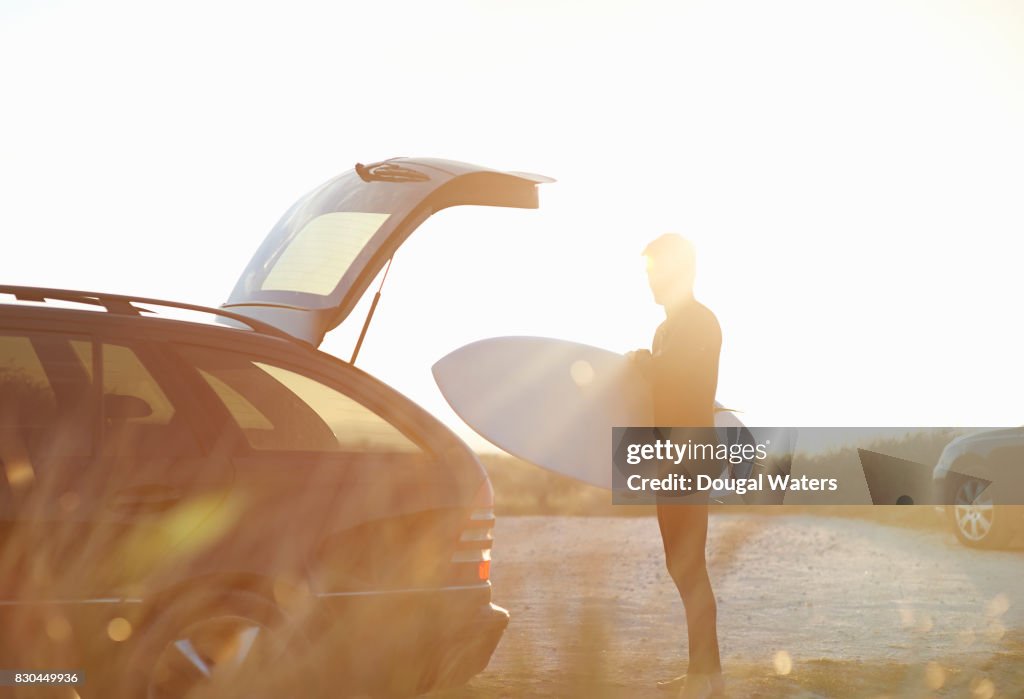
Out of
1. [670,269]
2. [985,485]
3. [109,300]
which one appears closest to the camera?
[109,300]

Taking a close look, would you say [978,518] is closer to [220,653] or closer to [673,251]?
[673,251]

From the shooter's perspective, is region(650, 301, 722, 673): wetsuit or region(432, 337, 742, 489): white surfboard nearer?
region(650, 301, 722, 673): wetsuit

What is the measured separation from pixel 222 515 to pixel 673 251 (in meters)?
2.65

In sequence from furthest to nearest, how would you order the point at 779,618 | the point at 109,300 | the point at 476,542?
the point at 779,618 → the point at 476,542 → the point at 109,300

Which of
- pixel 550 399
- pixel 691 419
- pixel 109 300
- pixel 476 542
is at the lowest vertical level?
pixel 550 399

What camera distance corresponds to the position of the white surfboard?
7914 millimetres

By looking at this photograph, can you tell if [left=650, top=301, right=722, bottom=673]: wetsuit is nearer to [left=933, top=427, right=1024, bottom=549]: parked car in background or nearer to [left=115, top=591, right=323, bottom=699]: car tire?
[left=115, top=591, right=323, bottom=699]: car tire

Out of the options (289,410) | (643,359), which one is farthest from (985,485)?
(289,410)

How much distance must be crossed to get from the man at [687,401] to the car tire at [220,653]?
6.50ft

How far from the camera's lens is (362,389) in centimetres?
450

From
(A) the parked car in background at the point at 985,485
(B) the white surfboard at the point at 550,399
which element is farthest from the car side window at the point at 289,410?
(A) the parked car in background at the point at 985,485

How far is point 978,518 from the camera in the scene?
12.4 m

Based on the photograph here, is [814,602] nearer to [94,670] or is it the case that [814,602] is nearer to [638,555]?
Answer: [638,555]

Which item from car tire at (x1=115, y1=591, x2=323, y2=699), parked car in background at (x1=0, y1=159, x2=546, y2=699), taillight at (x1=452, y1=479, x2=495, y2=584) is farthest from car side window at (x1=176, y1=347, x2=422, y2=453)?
car tire at (x1=115, y1=591, x2=323, y2=699)
